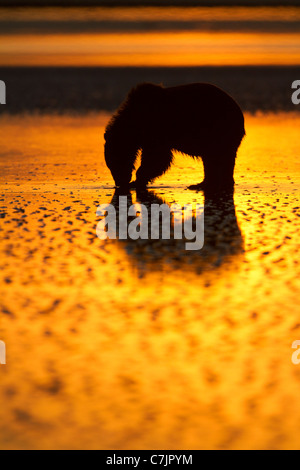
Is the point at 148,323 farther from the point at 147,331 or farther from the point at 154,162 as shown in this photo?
the point at 154,162

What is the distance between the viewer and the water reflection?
21.9 feet

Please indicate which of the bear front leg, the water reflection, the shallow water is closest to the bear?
the bear front leg

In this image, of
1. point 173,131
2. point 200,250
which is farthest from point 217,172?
point 200,250

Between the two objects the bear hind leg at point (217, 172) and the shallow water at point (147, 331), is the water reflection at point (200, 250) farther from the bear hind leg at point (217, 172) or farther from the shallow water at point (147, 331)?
the bear hind leg at point (217, 172)

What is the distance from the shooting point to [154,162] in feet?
33.8

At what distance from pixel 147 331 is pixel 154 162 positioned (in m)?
5.45

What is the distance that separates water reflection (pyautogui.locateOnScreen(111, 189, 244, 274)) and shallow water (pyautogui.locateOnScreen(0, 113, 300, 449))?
2cm

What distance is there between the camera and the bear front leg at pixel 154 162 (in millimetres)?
10320

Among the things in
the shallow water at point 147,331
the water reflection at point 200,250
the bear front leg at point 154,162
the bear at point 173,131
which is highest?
the bear at point 173,131

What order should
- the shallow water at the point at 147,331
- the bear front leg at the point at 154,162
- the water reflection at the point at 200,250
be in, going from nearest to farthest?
the shallow water at the point at 147,331
the water reflection at the point at 200,250
the bear front leg at the point at 154,162

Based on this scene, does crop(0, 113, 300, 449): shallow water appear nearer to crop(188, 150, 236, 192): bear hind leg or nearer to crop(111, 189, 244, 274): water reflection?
crop(111, 189, 244, 274): water reflection

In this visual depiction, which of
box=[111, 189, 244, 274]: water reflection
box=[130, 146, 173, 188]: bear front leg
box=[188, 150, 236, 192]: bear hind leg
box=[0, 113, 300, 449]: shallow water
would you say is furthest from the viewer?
box=[188, 150, 236, 192]: bear hind leg

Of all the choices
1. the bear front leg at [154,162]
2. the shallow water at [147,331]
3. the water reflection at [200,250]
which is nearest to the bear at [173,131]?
the bear front leg at [154,162]
